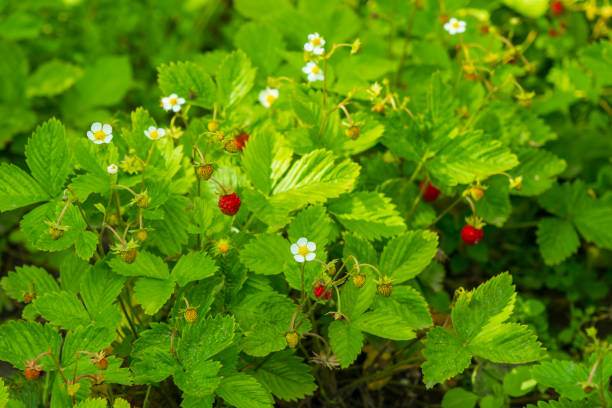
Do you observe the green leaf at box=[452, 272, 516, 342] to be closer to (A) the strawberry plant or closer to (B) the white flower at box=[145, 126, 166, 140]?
(A) the strawberry plant

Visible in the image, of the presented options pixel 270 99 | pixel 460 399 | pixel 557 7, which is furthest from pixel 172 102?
pixel 557 7

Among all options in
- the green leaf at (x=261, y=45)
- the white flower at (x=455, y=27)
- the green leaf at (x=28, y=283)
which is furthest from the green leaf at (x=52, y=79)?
the white flower at (x=455, y=27)

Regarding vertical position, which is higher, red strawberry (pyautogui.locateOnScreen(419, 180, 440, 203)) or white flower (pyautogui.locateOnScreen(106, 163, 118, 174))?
white flower (pyautogui.locateOnScreen(106, 163, 118, 174))

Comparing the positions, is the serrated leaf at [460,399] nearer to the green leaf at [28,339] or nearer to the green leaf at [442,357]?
the green leaf at [442,357]

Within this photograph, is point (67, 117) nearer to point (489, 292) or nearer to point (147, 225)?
point (147, 225)

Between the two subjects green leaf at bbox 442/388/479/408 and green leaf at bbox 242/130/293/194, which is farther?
green leaf at bbox 442/388/479/408

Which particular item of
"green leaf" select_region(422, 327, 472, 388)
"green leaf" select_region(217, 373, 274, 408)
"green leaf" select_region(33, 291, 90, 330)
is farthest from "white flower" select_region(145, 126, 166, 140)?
"green leaf" select_region(422, 327, 472, 388)

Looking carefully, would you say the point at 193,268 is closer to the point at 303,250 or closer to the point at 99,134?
the point at 303,250

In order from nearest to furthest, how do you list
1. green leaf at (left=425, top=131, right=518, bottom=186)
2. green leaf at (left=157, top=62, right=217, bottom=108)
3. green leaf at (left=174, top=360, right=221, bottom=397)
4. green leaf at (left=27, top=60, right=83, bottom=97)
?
green leaf at (left=174, top=360, right=221, bottom=397), green leaf at (left=425, top=131, right=518, bottom=186), green leaf at (left=157, top=62, right=217, bottom=108), green leaf at (left=27, top=60, right=83, bottom=97)
